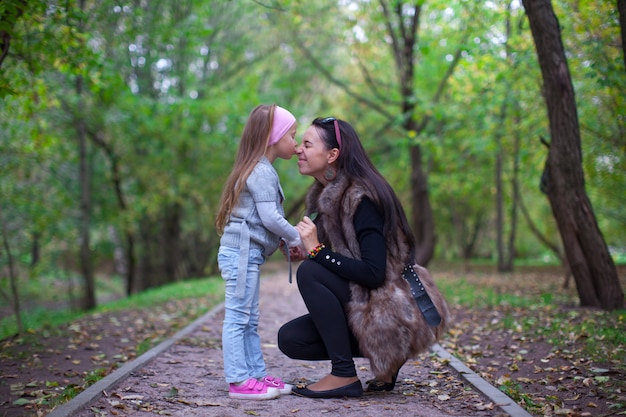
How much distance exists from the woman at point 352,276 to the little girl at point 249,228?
23cm

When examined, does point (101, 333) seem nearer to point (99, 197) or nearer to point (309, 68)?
point (99, 197)

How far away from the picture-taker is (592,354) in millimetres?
5711

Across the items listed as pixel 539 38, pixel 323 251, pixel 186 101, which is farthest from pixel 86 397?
pixel 186 101

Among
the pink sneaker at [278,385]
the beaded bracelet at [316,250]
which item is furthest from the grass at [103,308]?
the beaded bracelet at [316,250]

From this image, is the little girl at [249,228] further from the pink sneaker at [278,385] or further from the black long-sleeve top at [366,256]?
the black long-sleeve top at [366,256]

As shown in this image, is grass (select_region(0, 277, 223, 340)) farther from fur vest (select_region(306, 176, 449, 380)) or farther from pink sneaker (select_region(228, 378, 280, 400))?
fur vest (select_region(306, 176, 449, 380))

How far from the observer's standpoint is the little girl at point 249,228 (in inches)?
172

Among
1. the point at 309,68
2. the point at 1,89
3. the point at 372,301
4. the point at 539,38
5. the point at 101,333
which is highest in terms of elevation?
the point at 309,68

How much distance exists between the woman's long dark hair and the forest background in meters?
3.28

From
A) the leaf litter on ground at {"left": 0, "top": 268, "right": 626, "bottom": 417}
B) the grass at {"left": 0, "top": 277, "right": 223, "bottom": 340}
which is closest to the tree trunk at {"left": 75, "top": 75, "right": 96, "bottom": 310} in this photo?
the grass at {"left": 0, "top": 277, "right": 223, "bottom": 340}

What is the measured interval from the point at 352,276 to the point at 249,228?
32.4 inches

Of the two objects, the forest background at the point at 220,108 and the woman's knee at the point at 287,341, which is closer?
the woman's knee at the point at 287,341

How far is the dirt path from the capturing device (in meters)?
4.14

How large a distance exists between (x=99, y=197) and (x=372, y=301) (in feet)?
53.6
